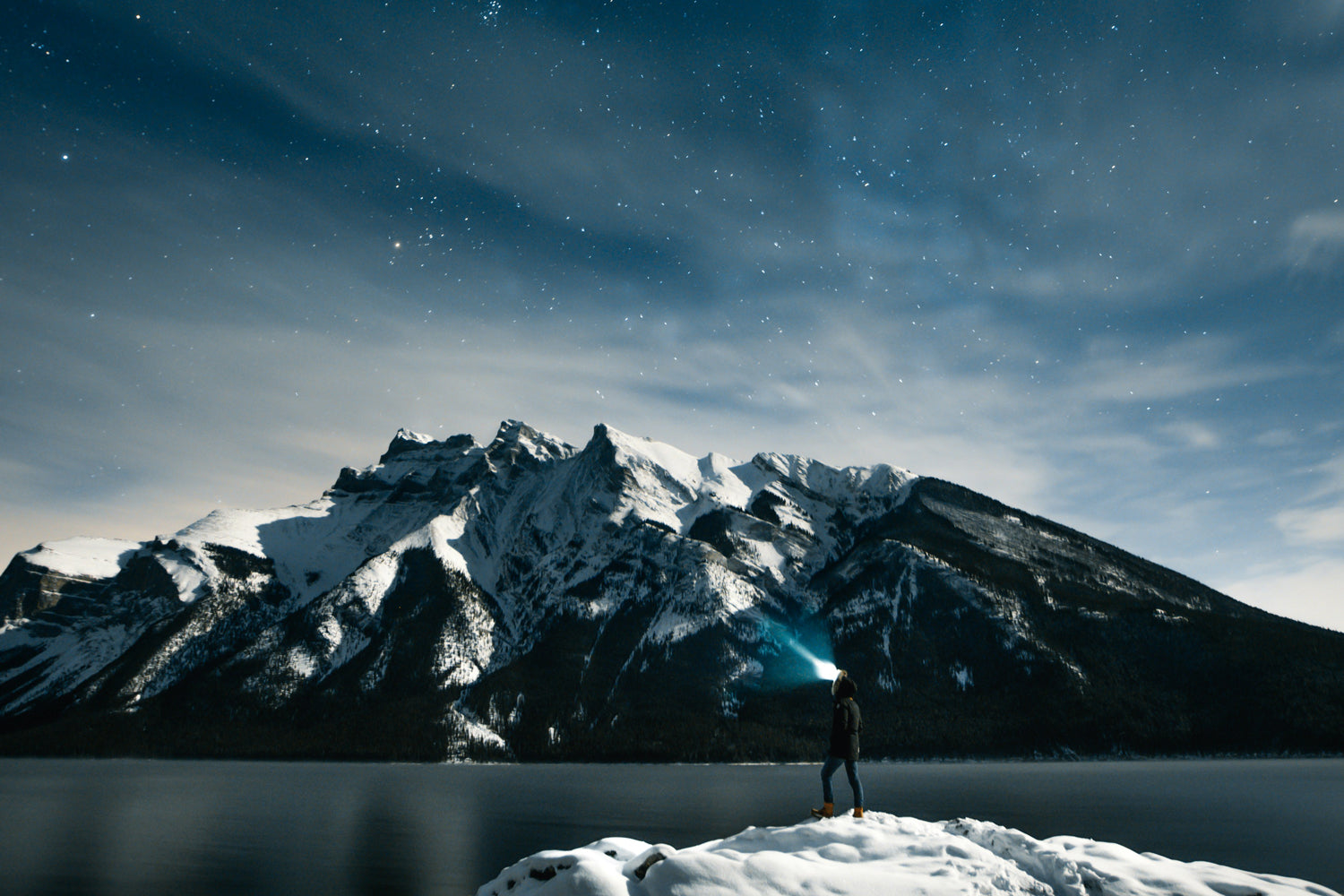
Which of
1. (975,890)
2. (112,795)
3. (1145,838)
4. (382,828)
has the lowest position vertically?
(112,795)

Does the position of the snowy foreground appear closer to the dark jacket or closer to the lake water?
the dark jacket

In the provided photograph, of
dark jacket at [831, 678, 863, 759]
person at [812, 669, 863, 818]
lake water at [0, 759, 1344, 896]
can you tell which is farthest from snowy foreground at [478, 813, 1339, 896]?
lake water at [0, 759, 1344, 896]

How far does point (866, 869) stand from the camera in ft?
54.5

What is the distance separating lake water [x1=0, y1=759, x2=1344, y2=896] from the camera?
38.7 metres

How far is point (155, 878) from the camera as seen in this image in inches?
1511

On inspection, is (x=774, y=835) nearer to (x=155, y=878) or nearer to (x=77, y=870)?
(x=155, y=878)

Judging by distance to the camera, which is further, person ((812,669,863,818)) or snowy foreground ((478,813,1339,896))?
person ((812,669,863,818))

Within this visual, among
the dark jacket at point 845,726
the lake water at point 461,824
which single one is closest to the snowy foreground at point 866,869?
the dark jacket at point 845,726

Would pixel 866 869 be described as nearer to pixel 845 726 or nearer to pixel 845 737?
pixel 845 737

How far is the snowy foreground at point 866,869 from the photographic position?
1564 centimetres

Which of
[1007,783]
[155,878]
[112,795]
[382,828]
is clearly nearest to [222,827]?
[382,828]

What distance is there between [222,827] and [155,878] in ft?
90.0

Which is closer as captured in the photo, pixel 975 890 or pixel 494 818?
pixel 975 890

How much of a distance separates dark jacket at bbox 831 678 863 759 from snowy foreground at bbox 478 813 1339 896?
2016 millimetres
